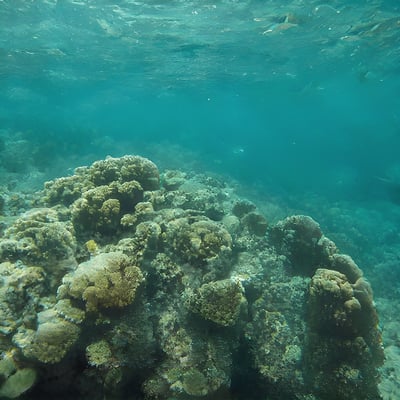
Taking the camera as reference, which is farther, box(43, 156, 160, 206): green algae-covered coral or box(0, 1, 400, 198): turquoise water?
box(0, 1, 400, 198): turquoise water

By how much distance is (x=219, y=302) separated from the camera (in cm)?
548

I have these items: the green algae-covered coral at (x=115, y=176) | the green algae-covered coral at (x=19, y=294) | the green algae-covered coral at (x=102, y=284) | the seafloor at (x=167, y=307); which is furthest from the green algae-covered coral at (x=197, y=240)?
the green algae-covered coral at (x=19, y=294)

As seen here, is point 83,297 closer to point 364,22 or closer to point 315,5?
point 315,5

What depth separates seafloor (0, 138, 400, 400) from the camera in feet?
15.1

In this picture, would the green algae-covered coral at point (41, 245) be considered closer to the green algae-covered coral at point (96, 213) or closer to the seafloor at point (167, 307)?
the seafloor at point (167, 307)

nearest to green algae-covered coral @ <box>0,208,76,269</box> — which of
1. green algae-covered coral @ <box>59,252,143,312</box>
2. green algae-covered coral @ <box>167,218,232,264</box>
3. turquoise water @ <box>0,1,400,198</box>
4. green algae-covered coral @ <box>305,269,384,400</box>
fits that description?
green algae-covered coral @ <box>59,252,143,312</box>

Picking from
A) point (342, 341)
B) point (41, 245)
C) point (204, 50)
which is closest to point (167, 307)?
point (41, 245)

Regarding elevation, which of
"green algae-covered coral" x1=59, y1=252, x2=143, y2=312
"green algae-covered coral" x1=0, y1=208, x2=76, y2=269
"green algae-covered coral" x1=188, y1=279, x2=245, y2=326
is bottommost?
"green algae-covered coral" x1=188, y1=279, x2=245, y2=326

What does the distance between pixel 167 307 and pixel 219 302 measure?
1.10 meters

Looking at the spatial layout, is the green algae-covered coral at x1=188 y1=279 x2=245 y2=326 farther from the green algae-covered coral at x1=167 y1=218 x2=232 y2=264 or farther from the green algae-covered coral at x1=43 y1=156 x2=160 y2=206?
the green algae-covered coral at x1=43 y1=156 x2=160 y2=206

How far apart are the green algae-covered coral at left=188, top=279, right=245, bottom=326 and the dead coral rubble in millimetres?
20

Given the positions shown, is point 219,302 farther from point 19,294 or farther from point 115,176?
point 115,176

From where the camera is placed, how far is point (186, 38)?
24.8m

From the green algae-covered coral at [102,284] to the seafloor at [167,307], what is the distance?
0.07ft
